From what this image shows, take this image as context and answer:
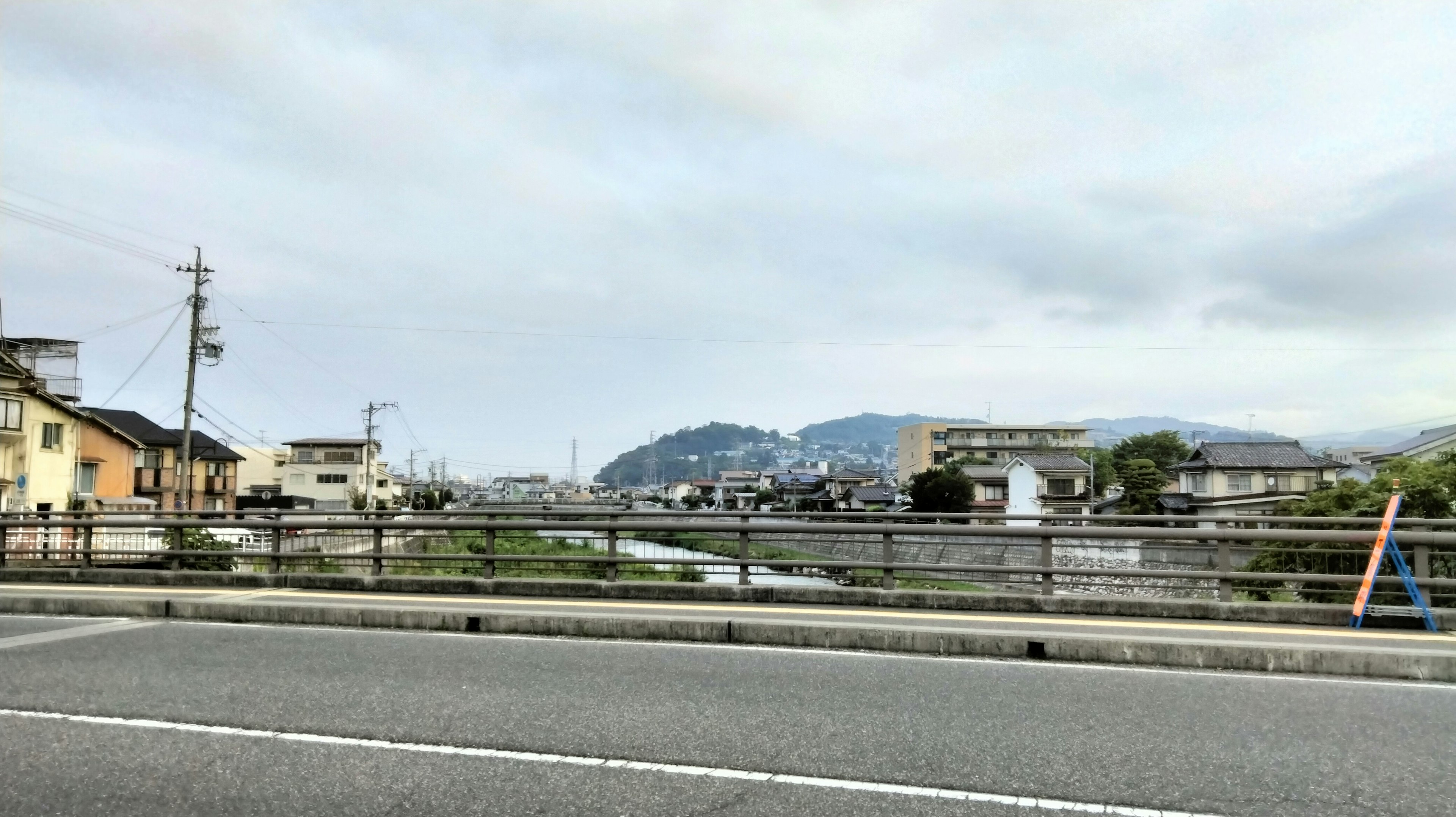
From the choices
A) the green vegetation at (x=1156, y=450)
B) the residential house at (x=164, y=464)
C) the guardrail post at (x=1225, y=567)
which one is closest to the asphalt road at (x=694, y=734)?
the guardrail post at (x=1225, y=567)

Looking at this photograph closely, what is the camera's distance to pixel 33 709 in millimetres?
6785

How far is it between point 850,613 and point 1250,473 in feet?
179

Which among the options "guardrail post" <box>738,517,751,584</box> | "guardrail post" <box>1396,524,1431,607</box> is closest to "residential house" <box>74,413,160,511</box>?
"guardrail post" <box>738,517,751,584</box>

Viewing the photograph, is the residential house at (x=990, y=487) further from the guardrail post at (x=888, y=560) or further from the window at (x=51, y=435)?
the guardrail post at (x=888, y=560)

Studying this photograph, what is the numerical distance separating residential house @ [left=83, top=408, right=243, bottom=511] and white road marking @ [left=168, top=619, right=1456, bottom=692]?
183 feet

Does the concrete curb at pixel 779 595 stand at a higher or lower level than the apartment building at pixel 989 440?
lower

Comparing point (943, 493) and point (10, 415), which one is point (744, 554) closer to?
point (10, 415)

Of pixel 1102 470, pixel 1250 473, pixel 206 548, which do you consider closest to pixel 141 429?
pixel 206 548

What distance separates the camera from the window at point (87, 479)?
162 ft

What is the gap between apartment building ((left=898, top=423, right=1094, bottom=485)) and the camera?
400 ft

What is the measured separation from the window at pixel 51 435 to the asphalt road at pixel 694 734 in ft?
138

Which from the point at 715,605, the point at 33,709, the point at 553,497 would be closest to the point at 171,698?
the point at 33,709

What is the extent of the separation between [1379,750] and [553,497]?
508 ft

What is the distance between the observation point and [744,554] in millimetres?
12188
